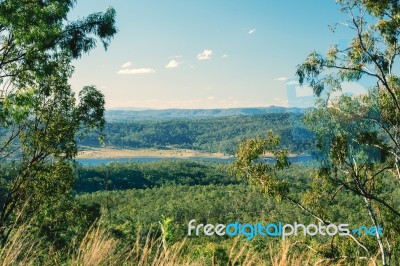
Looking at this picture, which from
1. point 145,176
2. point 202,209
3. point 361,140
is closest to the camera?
point 361,140

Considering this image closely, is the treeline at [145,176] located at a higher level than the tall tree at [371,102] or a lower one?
lower

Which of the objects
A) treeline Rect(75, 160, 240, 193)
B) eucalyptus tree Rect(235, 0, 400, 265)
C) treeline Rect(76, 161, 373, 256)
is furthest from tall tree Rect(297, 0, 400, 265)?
treeline Rect(75, 160, 240, 193)

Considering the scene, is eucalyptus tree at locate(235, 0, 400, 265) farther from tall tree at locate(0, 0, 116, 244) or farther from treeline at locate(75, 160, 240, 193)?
treeline at locate(75, 160, 240, 193)

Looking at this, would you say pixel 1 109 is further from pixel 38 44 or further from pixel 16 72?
pixel 16 72

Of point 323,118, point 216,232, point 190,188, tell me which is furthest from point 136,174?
point 323,118

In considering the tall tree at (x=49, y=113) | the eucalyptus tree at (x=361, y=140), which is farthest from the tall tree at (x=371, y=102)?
the tall tree at (x=49, y=113)

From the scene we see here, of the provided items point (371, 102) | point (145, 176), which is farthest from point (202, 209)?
point (371, 102)

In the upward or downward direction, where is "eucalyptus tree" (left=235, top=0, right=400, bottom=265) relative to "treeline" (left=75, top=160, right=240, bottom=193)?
upward

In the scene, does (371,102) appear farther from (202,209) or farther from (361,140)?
(202,209)

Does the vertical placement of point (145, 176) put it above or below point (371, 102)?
below

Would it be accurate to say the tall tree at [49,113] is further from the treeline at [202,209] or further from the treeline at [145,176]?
the treeline at [145,176]

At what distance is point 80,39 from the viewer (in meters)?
11.8

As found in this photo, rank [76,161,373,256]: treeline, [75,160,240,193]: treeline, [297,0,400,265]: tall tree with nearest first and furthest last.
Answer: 1. [297,0,400,265]: tall tree
2. [76,161,373,256]: treeline
3. [75,160,240,193]: treeline

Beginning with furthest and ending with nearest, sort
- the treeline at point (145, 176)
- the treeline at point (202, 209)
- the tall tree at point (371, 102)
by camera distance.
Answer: the treeline at point (145, 176)
the treeline at point (202, 209)
the tall tree at point (371, 102)
